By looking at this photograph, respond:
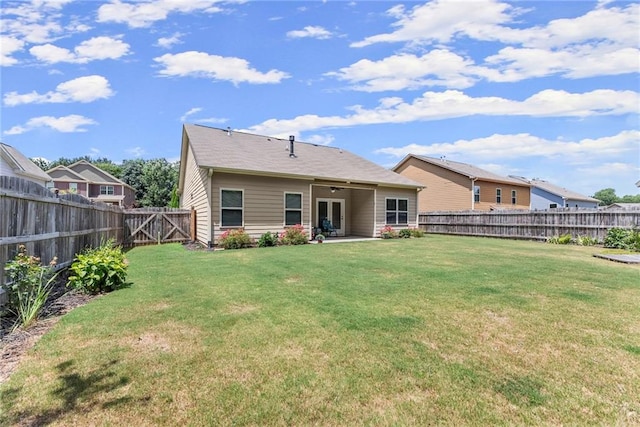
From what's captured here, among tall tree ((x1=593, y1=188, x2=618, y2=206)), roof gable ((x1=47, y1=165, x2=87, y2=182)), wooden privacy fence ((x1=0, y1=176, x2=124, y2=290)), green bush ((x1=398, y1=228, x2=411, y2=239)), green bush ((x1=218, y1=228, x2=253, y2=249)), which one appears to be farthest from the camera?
tall tree ((x1=593, y1=188, x2=618, y2=206))

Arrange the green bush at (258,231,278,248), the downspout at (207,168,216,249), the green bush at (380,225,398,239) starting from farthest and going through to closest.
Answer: the green bush at (380,225,398,239)
the green bush at (258,231,278,248)
the downspout at (207,168,216,249)

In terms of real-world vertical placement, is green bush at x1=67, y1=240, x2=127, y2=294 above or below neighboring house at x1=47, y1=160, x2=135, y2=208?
below

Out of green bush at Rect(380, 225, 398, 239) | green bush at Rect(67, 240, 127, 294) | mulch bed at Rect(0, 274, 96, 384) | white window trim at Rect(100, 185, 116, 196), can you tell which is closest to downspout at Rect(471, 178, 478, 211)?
green bush at Rect(380, 225, 398, 239)

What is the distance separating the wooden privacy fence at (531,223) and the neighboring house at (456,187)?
12.8 feet

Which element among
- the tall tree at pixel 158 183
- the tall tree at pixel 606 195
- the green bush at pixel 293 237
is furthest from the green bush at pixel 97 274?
the tall tree at pixel 606 195

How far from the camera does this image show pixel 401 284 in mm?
5535

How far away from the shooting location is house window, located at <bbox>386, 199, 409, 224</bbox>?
1673 centimetres

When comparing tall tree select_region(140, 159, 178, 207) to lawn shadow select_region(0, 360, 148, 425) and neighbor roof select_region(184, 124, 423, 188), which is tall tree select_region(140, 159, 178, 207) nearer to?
neighbor roof select_region(184, 124, 423, 188)

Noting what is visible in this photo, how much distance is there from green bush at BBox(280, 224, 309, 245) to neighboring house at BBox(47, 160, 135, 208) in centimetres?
3466

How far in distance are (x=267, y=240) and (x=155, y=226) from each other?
216 inches

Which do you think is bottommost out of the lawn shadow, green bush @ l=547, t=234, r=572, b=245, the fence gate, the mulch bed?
the lawn shadow

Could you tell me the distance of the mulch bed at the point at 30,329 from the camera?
9.44 ft

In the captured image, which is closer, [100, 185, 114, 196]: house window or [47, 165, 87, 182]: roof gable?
[47, 165, 87, 182]: roof gable

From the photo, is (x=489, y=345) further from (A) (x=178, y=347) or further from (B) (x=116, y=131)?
(B) (x=116, y=131)
